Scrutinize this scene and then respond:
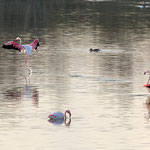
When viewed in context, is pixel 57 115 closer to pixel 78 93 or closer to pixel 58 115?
pixel 58 115

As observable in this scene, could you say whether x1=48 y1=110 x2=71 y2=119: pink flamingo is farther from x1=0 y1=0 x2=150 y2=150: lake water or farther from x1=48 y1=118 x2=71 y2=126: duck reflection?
x1=0 y1=0 x2=150 y2=150: lake water

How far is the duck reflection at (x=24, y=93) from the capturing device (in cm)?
3628

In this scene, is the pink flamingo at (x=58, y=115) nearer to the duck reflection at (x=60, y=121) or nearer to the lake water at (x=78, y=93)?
the duck reflection at (x=60, y=121)

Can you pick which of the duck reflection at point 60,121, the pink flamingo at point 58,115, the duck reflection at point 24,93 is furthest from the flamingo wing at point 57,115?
the duck reflection at point 24,93

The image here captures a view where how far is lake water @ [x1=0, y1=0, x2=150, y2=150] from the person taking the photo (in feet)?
91.4

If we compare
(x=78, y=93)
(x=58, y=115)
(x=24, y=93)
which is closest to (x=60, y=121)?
(x=58, y=115)

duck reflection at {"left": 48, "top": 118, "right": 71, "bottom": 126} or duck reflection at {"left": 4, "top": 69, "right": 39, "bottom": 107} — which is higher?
duck reflection at {"left": 4, "top": 69, "right": 39, "bottom": 107}

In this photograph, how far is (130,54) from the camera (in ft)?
189

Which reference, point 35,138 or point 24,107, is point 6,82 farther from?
point 35,138

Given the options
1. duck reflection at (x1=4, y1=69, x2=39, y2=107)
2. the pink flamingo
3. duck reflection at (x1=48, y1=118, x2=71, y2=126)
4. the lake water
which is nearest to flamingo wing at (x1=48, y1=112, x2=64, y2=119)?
the pink flamingo

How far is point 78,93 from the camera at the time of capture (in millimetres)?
→ 38000

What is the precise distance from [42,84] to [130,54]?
1783 cm

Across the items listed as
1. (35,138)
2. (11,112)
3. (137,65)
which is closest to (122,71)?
(137,65)

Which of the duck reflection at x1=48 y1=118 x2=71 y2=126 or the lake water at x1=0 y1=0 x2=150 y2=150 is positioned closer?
the lake water at x1=0 y1=0 x2=150 y2=150
